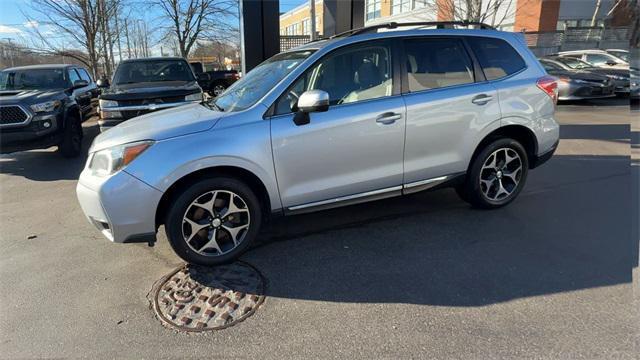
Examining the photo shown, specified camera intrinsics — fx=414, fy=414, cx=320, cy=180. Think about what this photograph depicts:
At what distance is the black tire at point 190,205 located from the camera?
3.27m

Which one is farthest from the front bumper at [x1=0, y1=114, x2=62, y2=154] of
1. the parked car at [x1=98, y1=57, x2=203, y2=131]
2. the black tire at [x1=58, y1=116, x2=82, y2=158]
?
the parked car at [x1=98, y1=57, x2=203, y2=131]

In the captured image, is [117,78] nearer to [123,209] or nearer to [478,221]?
[123,209]

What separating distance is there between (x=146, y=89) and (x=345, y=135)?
529 cm

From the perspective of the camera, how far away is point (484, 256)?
353cm

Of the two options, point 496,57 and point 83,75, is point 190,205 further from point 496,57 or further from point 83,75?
point 83,75

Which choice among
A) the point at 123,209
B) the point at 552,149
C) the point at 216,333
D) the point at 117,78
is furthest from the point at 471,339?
the point at 117,78

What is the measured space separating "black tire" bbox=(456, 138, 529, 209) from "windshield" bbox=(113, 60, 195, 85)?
640cm

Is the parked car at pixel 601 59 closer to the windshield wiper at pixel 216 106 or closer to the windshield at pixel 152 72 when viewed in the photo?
the windshield at pixel 152 72

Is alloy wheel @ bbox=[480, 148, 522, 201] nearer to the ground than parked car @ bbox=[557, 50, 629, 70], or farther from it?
nearer to the ground

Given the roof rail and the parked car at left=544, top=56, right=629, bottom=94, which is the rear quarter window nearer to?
the roof rail

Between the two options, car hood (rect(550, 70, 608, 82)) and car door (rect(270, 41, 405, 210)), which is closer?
car door (rect(270, 41, 405, 210))

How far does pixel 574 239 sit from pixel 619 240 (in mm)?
399

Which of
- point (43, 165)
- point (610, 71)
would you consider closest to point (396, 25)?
point (43, 165)

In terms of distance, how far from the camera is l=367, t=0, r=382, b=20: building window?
41.5 metres
